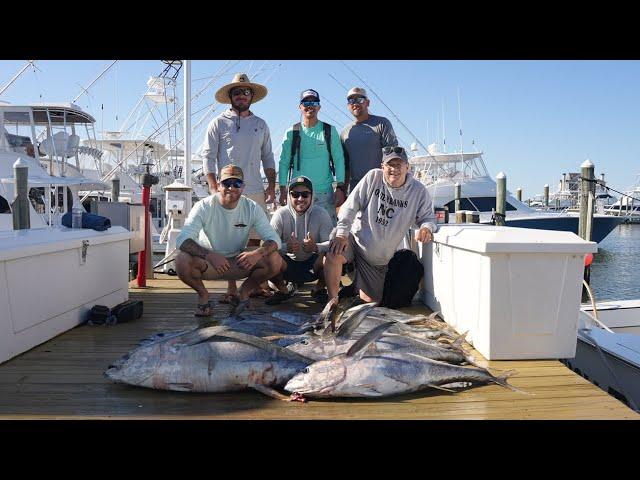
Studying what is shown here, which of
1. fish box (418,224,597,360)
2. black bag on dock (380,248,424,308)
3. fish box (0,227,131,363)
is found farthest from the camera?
black bag on dock (380,248,424,308)

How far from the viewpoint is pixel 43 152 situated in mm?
16016

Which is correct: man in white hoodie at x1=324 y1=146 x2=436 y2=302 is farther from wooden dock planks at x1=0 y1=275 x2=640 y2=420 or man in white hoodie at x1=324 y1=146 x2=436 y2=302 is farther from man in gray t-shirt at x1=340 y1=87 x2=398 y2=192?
wooden dock planks at x1=0 y1=275 x2=640 y2=420

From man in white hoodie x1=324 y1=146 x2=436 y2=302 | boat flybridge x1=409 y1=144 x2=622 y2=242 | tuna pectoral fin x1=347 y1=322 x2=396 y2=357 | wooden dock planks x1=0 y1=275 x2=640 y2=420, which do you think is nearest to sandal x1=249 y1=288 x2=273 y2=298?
man in white hoodie x1=324 y1=146 x2=436 y2=302

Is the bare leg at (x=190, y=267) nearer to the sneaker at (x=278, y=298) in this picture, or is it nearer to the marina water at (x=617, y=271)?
the sneaker at (x=278, y=298)

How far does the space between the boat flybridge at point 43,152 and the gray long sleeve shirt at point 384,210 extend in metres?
10.9

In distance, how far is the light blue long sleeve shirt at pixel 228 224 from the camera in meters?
4.87

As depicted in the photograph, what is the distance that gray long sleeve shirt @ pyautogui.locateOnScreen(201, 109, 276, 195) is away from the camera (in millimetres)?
5641

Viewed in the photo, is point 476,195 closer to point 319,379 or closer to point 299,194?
point 299,194

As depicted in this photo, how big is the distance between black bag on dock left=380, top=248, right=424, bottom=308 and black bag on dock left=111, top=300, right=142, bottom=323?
2.29 meters

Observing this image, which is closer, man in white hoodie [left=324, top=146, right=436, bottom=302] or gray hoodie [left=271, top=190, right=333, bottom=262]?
man in white hoodie [left=324, top=146, right=436, bottom=302]

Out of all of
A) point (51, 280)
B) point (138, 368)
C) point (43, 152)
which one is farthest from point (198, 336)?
point (43, 152)
